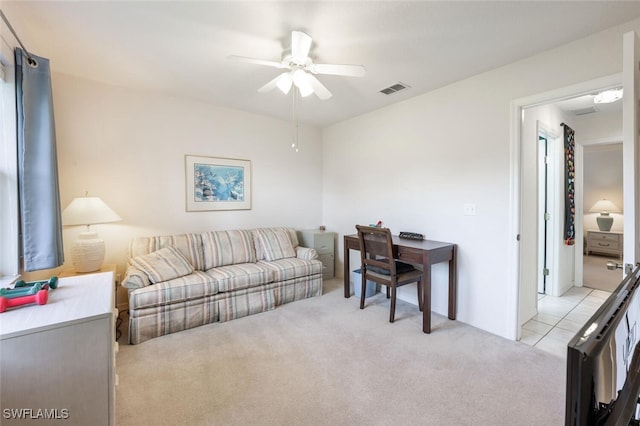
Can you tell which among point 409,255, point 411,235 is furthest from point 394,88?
point 409,255

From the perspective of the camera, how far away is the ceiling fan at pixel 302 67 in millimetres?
1909

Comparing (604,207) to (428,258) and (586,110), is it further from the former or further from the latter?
(428,258)

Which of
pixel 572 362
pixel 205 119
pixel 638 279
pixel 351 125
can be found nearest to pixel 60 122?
pixel 205 119

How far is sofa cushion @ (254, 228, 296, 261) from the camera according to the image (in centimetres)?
360

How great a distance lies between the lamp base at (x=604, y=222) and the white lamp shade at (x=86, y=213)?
27.1 feet

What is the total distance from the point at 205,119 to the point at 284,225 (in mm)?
1801

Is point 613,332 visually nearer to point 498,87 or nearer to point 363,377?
point 363,377

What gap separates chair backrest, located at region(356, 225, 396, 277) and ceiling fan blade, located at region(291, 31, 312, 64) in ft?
5.53

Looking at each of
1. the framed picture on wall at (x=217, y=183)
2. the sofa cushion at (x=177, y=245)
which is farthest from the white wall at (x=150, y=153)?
the sofa cushion at (x=177, y=245)

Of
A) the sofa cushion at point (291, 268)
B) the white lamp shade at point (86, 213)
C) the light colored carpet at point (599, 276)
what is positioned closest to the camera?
the white lamp shade at point (86, 213)

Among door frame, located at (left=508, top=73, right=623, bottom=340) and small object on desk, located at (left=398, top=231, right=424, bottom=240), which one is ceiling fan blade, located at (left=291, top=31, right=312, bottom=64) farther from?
small object on desk, located at (left=398, top=231, right=424, bottom=240)

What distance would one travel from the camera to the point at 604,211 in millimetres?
5746

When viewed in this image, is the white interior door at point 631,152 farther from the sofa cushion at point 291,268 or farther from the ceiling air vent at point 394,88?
the sofa cushion at point 291,268

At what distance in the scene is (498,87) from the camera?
249 cm
